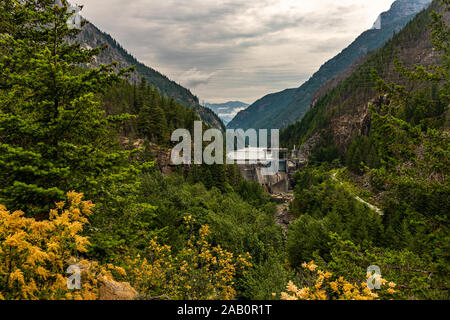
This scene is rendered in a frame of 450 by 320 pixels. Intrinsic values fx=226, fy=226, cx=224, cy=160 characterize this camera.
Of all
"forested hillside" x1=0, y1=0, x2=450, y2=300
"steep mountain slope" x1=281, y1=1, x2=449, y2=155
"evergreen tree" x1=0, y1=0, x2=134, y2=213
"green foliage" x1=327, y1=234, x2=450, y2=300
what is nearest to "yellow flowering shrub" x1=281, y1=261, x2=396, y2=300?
"forested hillside" x1=0, y1=0, x2=450, y2=300

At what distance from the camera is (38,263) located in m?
4.32

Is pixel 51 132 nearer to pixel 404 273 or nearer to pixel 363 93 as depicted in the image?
pixel 404 273

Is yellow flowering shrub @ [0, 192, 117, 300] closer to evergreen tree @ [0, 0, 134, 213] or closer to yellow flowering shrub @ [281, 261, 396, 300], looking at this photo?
evergreen tree @ [0, 0, 134, 213]

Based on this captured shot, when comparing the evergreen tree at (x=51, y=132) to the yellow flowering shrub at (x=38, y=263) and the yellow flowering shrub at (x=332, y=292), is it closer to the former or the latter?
the yellow flowering shrub at (x=38, y=263)

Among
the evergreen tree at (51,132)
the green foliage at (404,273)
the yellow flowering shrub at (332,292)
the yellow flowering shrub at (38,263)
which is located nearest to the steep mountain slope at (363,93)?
the green foliage at (404,273)

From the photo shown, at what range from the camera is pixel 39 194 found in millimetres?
5773

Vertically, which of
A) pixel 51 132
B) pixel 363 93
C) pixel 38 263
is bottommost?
pixel 38 263

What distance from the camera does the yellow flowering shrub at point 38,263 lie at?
12.7ft

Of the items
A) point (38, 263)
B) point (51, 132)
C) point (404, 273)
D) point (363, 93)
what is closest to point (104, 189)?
point (51, 132)

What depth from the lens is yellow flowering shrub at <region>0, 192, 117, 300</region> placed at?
3867mm

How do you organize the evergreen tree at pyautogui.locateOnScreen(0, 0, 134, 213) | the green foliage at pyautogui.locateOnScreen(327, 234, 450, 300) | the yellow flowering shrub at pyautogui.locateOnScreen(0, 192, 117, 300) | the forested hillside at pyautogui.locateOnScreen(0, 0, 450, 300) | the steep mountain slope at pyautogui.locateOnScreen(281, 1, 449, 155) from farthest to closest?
the steep mountain slope at pyautogui.locateOnScreen(281, 1, 449, 155), the evergreen tree at pyautogui.locateOnScreen(0, 0, 134, 213), the green foliage at pyautogui.locateOnScreen(327, 234, 450, 300), the forested hillside at pyautogui.locateOnScreen(0, 0, 450, 300), the yellow flowering shrub at pyautogui.locateOnScreen(0, 192, 117, 300)

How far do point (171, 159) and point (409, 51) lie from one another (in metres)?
101
